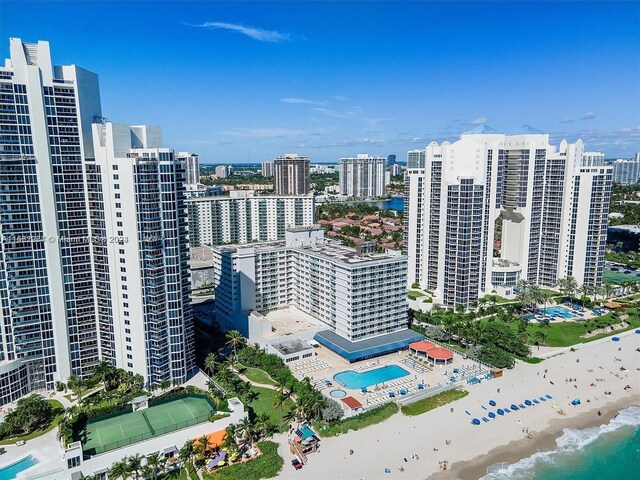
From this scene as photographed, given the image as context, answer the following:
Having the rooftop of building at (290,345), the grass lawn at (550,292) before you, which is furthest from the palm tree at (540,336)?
the rooftop of building at (290,345)

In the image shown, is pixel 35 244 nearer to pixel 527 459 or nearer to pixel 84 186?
pixel 84 186

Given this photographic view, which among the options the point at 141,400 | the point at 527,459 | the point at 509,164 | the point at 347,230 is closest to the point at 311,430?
the point at 141,400

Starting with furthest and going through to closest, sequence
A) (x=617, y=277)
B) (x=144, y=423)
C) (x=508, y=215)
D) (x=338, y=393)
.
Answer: (x=617, y=277), (x=508, y=215), (x=338, y=393), (x=144, y=423)

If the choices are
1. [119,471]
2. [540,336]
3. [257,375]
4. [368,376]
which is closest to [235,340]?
[257,375]

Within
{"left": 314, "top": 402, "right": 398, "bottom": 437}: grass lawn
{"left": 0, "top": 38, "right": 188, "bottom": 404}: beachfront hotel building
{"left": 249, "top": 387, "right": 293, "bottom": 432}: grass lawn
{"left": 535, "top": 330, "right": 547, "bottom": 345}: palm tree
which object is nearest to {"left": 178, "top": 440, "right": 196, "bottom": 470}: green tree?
{"left": 249, "top": 387, "right": 293, "bottom": 432}: grass lawn

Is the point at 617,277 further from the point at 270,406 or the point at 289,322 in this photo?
the point at 270,406

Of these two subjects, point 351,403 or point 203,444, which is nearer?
point 203,444
